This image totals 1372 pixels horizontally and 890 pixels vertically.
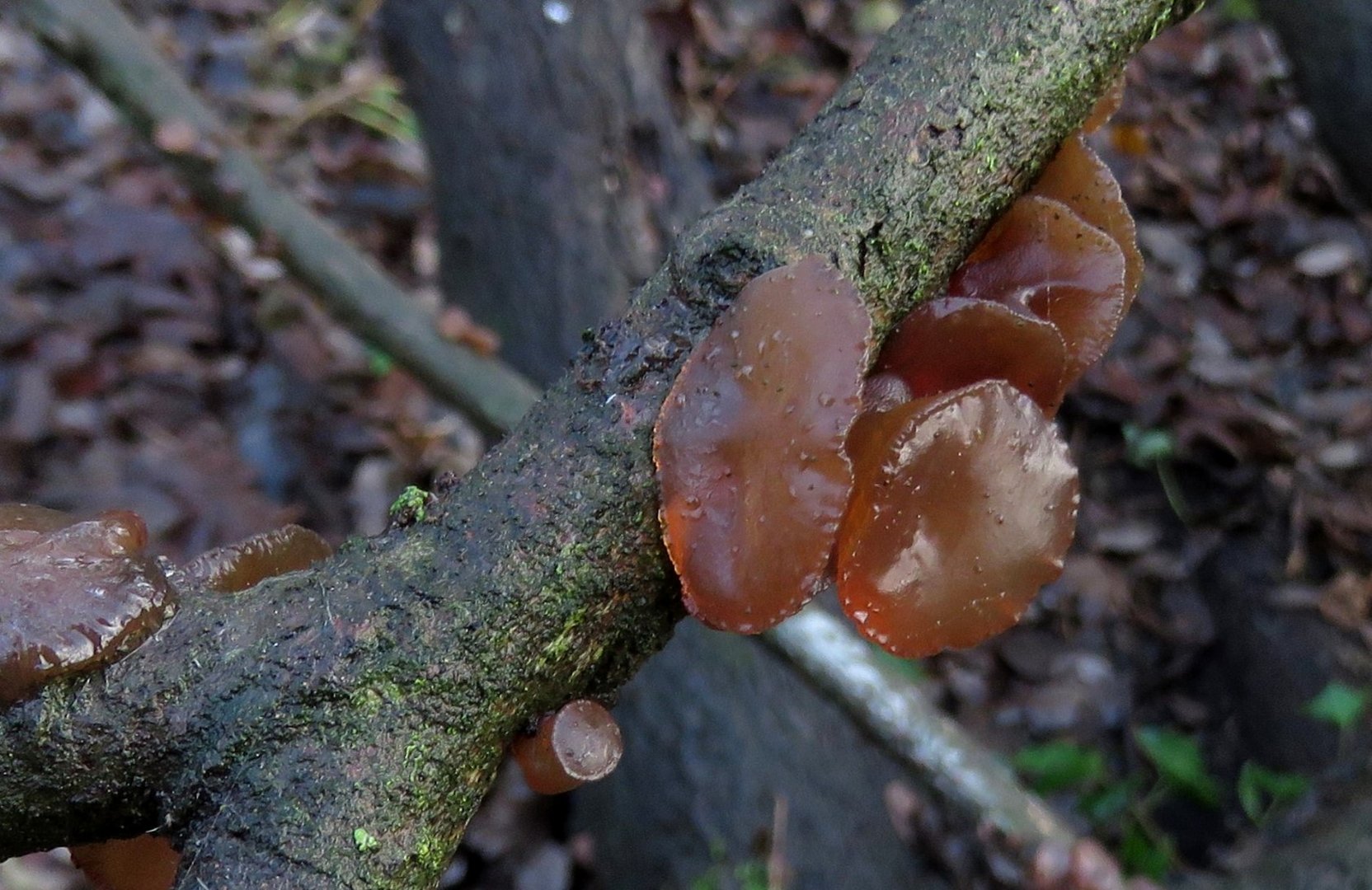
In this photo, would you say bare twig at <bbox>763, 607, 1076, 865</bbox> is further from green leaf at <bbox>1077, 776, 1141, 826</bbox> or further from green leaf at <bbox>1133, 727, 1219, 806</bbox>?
green leaf at <bbox>1133, 727, 1219, 806</bbox>

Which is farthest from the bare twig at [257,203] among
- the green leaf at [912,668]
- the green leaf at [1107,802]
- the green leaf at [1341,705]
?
the green leaf at [1341,705]

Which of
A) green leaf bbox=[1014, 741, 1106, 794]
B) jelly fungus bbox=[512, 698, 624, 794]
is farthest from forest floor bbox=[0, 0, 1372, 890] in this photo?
jelly fungus bbox=[512, 698, 624, 794]

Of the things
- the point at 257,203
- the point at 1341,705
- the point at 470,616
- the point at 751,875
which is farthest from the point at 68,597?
the point at 1341,705

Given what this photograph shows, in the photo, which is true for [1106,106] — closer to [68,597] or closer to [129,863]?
[68,597]

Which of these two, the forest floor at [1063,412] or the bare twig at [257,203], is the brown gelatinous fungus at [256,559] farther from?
the forest floor at [1063,412]

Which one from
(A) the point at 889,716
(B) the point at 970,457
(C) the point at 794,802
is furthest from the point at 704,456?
(C) the point at 794,802
